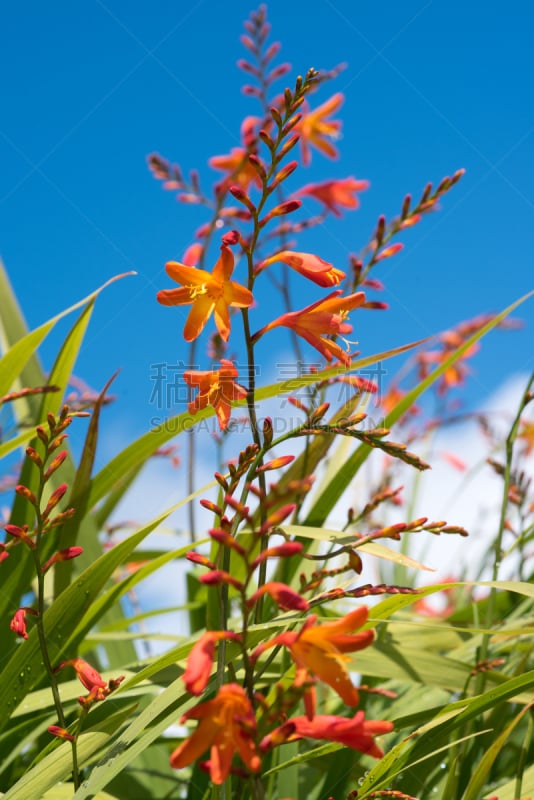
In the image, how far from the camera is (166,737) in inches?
58.1

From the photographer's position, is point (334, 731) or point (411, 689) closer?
point (334, 731)

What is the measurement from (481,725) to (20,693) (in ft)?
2.55

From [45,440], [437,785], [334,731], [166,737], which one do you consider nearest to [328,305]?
[45,440]

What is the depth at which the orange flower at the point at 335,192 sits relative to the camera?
7.87 feet

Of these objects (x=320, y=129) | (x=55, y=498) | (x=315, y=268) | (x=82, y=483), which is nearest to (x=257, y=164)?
(x=315, y=268)

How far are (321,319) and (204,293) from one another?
18cm

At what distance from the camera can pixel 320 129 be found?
119 inches

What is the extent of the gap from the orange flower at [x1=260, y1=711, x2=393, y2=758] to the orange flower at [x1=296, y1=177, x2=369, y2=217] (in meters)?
2.02

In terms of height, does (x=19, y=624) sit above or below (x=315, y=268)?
below

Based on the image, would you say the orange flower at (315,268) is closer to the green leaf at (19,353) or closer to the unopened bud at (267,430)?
the unopened bud at (267,430)

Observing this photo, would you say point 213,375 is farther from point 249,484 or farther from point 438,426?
point 438,426

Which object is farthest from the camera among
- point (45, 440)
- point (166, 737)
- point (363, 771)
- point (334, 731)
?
point (166, 737)

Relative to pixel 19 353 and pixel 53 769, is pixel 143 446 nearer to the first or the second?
pixel 19 353

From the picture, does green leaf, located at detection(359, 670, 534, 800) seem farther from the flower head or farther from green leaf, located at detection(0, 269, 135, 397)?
green leaf, located at detection(0, 269, 135, 397)
